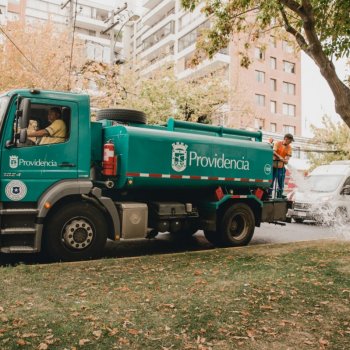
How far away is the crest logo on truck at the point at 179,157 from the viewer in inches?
340

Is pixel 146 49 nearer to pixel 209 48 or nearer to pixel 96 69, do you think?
pixel 96 69

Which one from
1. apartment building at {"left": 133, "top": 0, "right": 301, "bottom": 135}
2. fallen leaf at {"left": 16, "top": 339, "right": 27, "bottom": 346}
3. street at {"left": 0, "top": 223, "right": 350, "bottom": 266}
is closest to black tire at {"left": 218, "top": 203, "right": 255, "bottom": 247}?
street at {"left": 0, "top": 223, "right": 350, "bottom": 266}

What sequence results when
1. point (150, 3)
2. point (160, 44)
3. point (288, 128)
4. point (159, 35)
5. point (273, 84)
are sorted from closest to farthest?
point (273, 84)
point (288, 128)
point (160, 44)
point (159, 35)
point (150, 3)

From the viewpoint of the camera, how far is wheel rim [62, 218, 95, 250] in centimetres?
741

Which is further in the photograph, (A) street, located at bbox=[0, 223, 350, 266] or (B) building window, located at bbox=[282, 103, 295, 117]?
(B) building window, located at bbox=[282, 103, 295, 117]

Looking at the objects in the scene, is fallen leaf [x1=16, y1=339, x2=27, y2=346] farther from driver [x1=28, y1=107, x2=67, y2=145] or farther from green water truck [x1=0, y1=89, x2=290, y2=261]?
driver [x1=28, y1=107, x2=67, y2=145]

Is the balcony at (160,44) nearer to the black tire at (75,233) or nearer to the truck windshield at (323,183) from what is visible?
the truck windshield at (323,183)

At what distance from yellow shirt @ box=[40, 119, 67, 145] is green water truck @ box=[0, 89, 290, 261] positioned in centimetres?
9

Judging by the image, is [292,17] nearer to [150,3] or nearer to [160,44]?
[160,44]

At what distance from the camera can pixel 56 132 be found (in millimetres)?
7414

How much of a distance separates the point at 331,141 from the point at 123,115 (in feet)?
101

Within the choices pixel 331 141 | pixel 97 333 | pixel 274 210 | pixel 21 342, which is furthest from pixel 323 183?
pixel 331 141

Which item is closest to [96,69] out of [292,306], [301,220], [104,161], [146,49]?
[301,220]

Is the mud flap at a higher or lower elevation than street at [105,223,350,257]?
higher
